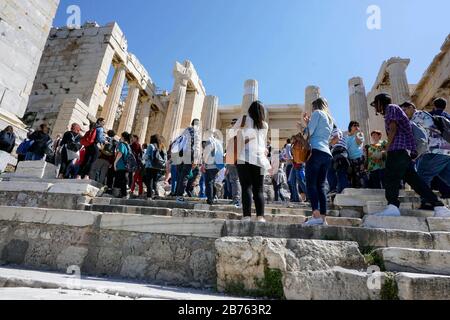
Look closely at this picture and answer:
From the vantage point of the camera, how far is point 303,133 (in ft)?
12.5

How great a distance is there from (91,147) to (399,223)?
5.99 meters

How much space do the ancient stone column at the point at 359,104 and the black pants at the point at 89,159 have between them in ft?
54.2

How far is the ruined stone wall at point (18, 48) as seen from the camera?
26.7ft

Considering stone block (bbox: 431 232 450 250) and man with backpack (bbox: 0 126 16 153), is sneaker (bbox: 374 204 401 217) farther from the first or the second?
man with backpack (bbox: 0 126 16 153)

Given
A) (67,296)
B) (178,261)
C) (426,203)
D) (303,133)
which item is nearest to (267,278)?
(178,261)

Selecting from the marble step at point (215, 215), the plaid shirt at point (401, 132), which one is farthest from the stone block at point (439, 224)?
the plaid shirt at point (401, 132)

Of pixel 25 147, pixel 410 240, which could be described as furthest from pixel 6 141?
pixel 410 240

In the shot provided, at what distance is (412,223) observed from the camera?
10.3 ft

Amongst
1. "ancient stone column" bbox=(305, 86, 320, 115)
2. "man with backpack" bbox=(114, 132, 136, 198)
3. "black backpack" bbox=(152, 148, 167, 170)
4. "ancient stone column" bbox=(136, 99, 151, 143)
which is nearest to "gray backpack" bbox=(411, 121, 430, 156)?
"black backpack" bbox=(152, 148, 167, 170)

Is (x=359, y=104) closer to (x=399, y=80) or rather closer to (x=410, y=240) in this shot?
(x=399, y=80)

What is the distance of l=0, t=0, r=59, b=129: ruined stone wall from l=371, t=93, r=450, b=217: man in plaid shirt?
32.0 ft

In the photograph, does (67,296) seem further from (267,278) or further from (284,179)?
(284,179)

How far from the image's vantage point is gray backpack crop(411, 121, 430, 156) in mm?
3719

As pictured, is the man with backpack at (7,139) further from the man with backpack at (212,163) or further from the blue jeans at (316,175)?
the blue jeans at (316,175)
